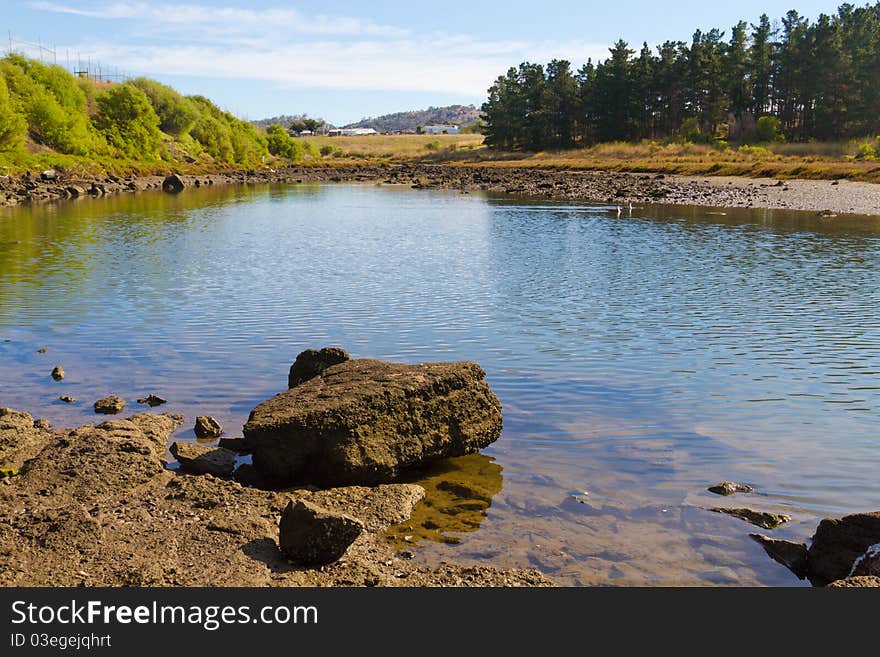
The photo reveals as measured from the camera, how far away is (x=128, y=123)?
10919 cm

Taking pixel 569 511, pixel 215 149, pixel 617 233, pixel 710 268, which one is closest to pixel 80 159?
pixel 215 149

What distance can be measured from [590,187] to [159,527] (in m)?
71.0

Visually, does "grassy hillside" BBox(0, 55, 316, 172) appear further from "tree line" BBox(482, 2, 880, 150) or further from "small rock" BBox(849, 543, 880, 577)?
"small rock" BBox(849, 543, 880, 577)

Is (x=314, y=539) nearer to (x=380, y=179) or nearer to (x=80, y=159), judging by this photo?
(x=80, y=159)

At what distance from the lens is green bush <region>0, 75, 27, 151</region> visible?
75.2m

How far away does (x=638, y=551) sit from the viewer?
8141mm

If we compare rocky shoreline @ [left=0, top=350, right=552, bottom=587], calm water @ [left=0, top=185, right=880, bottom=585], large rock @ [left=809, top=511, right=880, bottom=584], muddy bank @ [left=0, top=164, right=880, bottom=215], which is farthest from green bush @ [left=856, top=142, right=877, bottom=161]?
rocky shoreline @ [left=0, top=350, right=552, bottom=587]

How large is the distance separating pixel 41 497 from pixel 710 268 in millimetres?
23493

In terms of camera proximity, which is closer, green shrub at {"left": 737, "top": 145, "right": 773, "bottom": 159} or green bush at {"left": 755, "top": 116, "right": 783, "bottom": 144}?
green shrub at {"left": 737, "top": 145, "right": 773, "bottom": 159}

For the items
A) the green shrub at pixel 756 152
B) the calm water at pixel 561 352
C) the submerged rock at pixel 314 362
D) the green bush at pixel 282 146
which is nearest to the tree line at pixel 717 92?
the green shrub at pixel 756 152

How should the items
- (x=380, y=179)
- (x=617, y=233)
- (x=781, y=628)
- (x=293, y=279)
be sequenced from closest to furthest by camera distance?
(x=781, y=628), (x=293, y=279), (x=617, y=233), (x=380, y=179)

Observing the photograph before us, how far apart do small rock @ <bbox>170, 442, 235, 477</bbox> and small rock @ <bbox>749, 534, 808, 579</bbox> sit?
598 cm

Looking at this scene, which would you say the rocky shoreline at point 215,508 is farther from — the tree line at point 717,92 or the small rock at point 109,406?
the tree line at point 717,92

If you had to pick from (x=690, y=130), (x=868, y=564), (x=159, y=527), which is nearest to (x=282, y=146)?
(x=690, y=130)
